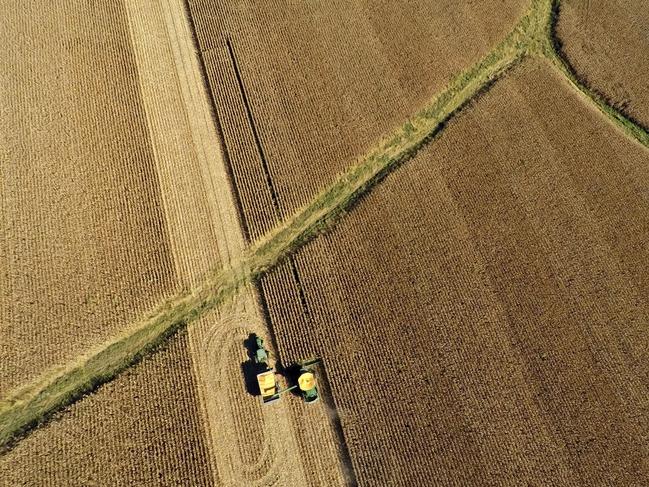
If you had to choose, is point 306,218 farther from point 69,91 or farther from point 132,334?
point 69,91

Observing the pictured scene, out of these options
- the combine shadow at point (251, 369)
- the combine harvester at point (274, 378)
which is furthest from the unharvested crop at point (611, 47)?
the combine shadow at point (251, 369)

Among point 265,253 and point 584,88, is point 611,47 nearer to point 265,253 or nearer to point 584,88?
point 584,88

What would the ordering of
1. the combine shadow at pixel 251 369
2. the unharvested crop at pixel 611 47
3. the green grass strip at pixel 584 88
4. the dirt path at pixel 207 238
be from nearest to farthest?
the dirt path at pixel 207 238
the combine shadow at pixel 251 369
the green grass strip at pixel 584 88
the unharvested crop at pixel 611 47

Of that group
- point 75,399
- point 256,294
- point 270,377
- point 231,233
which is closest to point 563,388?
point 270,377

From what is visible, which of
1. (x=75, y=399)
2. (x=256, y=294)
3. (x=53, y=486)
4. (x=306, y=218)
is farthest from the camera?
(x=306, y=218)

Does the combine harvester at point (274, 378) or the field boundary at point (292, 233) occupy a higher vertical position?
the field boundary at point (292, 233)

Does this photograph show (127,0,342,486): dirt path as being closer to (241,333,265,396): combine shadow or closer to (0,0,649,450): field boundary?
(241,333,265,396): combine shadow

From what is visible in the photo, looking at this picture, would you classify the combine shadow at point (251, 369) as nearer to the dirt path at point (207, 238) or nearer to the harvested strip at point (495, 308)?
the dirt path at point (207, 238)
